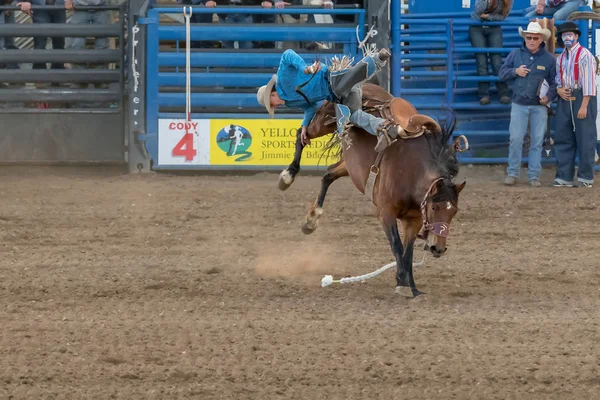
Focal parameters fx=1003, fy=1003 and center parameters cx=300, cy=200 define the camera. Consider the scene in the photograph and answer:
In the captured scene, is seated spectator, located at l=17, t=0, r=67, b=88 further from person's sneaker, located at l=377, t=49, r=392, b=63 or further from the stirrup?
the stirrup

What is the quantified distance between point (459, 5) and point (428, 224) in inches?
308

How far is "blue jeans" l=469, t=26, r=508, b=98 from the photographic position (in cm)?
1198

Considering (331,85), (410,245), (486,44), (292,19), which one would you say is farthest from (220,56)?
(410,245)

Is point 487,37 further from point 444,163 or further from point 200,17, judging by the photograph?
point 444,163

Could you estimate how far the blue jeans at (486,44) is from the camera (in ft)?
39.3

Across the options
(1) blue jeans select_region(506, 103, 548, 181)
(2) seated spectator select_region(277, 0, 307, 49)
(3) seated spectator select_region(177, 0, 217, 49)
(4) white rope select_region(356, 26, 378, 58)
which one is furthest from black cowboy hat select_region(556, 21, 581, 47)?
(3) seated spectator select_region(177, 0, 217, 49)

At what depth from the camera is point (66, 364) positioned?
16.5 ft

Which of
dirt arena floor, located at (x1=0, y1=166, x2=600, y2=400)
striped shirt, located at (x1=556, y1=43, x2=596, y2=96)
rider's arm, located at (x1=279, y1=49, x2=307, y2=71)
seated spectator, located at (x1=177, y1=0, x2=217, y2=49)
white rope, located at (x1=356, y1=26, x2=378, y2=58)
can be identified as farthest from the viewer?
seated spectator, located at (x1=177, y1=0, x2=217, y2=49)

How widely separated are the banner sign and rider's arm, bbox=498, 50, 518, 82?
6.94ft

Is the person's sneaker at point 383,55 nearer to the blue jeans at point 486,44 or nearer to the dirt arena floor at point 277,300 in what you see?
the dirt arena floor at point 277,300

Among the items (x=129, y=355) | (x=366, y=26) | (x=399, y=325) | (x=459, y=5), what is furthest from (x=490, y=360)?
(x=459, y=5)

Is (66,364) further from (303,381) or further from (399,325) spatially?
(399,325)

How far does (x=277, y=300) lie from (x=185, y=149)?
17.7 ft

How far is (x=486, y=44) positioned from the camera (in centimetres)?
1212
